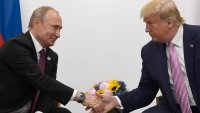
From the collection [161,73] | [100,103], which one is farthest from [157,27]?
[100,103]

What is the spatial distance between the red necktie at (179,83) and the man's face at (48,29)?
2.97 feet

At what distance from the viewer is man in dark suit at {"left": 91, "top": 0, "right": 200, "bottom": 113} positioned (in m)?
2.24

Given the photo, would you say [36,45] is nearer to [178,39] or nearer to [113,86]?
[113,86]

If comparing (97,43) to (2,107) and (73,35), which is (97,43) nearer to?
(73,35)

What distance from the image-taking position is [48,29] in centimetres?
255

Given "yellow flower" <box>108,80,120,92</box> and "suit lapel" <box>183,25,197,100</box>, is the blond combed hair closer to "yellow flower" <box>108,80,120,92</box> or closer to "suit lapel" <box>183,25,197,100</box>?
"suit lapel" <box>183,25,197,100</box>

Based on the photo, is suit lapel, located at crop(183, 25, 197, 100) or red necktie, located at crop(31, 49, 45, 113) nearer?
suit lapel, located at crop(183, 25, 197, 100)

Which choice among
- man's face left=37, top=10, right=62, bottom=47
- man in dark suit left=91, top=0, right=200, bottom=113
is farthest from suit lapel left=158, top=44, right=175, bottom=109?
man's face left=37, top=10, right=62, bottom=47

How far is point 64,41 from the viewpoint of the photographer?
3.61 m

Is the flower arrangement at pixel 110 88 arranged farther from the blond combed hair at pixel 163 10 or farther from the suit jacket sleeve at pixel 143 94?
the blond combed hair at pixel 163 10

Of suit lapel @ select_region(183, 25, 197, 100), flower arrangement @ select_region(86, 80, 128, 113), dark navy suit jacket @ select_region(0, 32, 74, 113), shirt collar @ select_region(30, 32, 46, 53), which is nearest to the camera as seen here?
suit lapel @ select_region(183, 25, 197, 100)

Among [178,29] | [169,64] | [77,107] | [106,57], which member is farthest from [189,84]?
[77,107]

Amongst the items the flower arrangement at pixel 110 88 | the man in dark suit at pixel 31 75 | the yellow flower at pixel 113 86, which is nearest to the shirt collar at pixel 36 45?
the man in dark suit at pixel 31 75

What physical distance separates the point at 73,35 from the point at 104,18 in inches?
15.0
